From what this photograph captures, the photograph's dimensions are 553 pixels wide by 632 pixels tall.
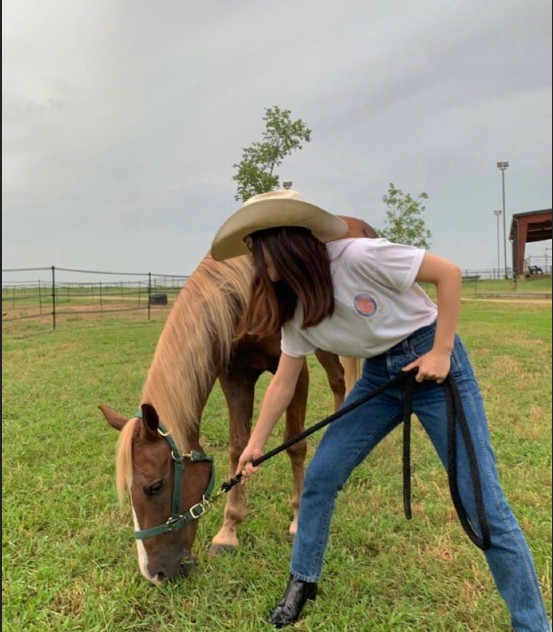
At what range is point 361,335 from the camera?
173 cm

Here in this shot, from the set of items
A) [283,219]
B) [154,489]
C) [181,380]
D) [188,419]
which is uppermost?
[283,219]

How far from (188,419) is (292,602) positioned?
0.84 m

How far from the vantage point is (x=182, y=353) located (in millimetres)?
2209

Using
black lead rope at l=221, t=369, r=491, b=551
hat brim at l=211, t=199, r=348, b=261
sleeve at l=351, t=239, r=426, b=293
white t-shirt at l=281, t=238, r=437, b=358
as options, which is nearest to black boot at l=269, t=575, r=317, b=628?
black lead rope at l=221, t=369, r=491, b=551

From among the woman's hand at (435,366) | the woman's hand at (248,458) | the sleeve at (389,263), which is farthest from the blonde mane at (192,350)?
the woman's hand at (435,366)

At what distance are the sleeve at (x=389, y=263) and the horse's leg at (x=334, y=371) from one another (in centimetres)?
183

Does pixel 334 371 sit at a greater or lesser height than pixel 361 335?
lesser

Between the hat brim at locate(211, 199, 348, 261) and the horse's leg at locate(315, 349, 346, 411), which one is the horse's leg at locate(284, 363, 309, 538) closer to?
the horse's leg at locate(315, 349, 346, 411)

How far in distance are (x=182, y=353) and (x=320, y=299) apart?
841 mm

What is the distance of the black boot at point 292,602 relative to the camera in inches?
74.2

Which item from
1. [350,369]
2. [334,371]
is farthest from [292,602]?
[350,369]

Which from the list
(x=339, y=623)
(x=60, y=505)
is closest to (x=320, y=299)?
(x=339, y=623)

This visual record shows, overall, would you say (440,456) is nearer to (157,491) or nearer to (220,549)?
(157,491)

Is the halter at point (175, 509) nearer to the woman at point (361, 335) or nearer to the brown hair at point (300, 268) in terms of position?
the woman at point (361, 335)
